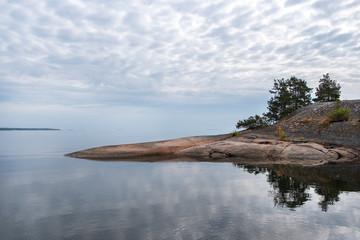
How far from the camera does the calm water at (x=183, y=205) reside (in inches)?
388

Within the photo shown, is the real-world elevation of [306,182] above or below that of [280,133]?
below

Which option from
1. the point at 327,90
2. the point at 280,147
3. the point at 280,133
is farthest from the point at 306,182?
the point at 327,90

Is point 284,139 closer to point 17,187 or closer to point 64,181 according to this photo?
point 64,181

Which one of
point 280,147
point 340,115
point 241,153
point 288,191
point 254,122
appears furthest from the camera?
point 254,122

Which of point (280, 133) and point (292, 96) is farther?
point (292, 96)

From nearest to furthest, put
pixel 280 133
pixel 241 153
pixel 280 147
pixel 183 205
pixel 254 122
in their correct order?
pixel 183 205 < pixel 280 147 < pixel 241 153 < pixel 280 133 < pixel 254 122

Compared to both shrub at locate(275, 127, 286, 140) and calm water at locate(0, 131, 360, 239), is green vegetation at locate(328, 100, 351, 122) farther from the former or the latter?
calm water at locate(0, 131, 360, 239)

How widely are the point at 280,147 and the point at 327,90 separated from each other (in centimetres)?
3074

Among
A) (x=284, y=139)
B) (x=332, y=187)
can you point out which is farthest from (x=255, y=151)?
(x=332, y=187)

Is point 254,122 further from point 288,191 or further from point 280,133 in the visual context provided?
point 288,191

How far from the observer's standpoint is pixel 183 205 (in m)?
13.1

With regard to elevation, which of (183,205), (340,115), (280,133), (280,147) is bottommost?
(183,205)

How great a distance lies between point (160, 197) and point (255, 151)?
19855 mm

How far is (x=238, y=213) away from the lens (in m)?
11.8
